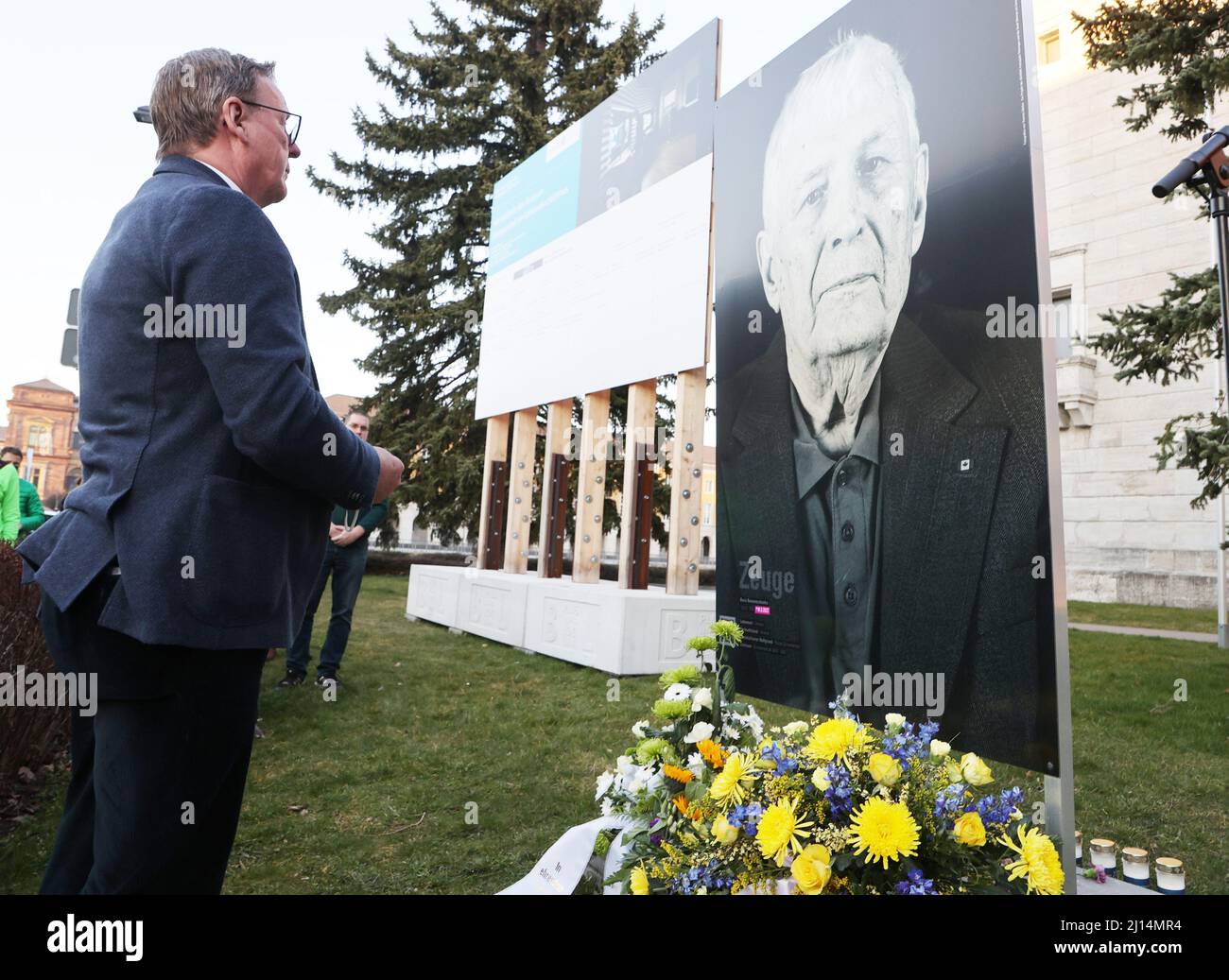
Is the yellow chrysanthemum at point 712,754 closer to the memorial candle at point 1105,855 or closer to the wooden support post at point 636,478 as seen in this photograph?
the memorial candle at point 1105,855

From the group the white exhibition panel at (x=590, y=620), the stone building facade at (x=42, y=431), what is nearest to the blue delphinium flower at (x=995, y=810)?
the white exhibition panel at (x=590, y=620)

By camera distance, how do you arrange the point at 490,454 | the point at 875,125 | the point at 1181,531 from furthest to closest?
the point at 1181,531
the point at 490,454
the point at 875,125

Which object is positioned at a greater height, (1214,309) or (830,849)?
(1214,309)

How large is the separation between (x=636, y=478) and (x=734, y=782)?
682cm

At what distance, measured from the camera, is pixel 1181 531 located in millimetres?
14898

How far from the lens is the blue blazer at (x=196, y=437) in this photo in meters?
1.51

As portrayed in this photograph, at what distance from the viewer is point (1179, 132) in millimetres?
7516

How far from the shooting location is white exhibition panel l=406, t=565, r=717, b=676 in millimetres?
7727

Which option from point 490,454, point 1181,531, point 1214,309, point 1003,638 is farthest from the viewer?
point 1181,531

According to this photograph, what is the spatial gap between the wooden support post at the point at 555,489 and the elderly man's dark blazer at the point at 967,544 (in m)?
7.33
